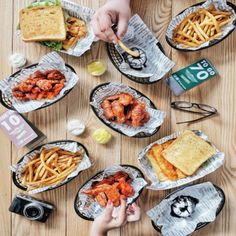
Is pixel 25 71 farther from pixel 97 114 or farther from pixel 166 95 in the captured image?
pixel 166 95

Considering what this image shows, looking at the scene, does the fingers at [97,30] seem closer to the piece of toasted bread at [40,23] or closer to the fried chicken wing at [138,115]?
the piece of toasted bread at [40,23]

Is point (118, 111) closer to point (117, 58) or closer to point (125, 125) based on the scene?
point (125, 125)

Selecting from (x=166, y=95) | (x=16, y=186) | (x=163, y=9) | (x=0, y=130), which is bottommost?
(x=16, y=186)

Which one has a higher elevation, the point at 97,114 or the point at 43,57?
the point at 43,57

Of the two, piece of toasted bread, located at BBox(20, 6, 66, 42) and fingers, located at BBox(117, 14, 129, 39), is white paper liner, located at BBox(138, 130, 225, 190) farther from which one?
piece of toasted bread, located at BBox(20, 6, 66, 42)

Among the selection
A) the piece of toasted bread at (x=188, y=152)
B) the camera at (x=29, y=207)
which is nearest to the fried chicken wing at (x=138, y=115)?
the piece of toasted bread at (x=188, y=152)

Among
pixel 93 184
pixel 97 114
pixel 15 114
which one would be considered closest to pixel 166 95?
pixel 97 114
